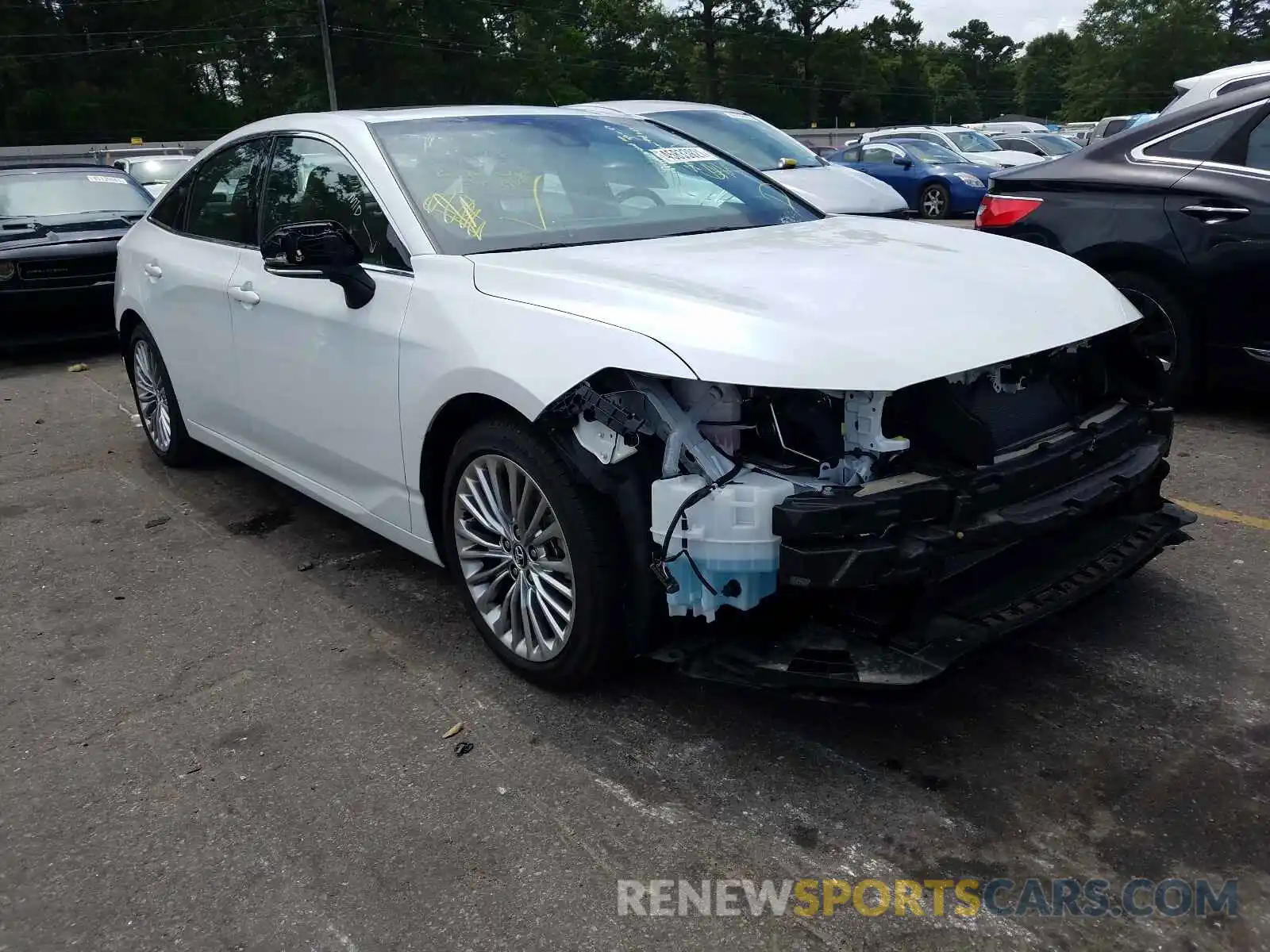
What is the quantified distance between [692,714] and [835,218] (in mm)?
2087

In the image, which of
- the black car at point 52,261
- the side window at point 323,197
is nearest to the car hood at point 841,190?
the side window at point 323,197

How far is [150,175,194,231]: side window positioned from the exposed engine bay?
309 cm

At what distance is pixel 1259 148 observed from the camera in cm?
525

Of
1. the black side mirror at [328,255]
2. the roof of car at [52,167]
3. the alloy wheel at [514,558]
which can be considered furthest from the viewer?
the roof of car at [52,167]

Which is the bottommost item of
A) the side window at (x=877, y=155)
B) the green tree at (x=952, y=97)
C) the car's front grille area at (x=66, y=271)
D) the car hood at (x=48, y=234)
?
the car's front grille area at (x=66, y=271)

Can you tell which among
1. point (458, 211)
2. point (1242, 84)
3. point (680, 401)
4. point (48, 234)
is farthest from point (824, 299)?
point (48, 234)

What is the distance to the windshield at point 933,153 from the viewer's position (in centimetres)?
2005

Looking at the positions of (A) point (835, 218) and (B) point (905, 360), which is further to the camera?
(A) point (835, 218)

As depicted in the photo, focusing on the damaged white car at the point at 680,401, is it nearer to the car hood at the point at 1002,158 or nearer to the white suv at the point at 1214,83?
the white suv at the point at 1214,83

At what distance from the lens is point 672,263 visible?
10.6 feet

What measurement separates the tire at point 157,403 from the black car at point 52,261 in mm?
3050

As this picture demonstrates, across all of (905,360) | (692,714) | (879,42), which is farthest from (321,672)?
(879,42)

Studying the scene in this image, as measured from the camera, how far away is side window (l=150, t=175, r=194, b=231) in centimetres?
512

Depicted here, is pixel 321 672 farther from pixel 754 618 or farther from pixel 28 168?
pixel 28 168
